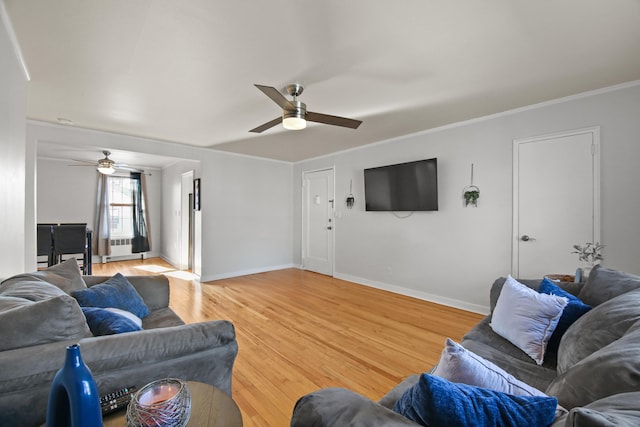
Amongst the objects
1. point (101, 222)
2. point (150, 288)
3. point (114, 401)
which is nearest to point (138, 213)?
point (101, 222)

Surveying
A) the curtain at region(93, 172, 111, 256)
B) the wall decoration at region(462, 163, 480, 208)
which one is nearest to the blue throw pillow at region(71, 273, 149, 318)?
the wall decoration at region(462, 163, 480, 208)

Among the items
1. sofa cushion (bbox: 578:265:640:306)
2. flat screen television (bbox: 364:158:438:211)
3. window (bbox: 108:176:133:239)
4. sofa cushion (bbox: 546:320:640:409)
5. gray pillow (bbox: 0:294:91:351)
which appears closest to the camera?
sofa cushion (bbox: 546:320:640:409)

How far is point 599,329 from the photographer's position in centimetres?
118

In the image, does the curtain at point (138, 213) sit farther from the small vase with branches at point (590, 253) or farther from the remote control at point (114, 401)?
the small vase with branches at point (590, 253)

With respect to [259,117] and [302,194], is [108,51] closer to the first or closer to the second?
[259,117]

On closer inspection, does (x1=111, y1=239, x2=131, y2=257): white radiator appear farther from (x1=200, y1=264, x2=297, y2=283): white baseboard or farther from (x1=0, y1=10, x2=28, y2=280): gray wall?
(x1=0, y1=10, x2=28, y2=280): gray wall

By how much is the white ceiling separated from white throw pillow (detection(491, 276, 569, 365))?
1655 mm

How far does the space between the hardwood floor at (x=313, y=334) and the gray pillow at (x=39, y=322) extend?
111 centimetres

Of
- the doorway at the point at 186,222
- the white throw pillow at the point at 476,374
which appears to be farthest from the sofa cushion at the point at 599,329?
the doorway at the point at 186,222

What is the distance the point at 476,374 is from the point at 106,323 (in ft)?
5.36

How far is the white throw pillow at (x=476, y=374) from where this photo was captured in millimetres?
845

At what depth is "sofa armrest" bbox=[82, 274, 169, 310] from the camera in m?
2.26

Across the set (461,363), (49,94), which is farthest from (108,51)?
(461,363)

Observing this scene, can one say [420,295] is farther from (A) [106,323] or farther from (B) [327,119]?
(A) [106,323]
